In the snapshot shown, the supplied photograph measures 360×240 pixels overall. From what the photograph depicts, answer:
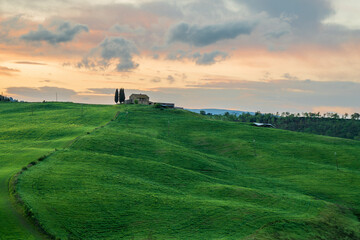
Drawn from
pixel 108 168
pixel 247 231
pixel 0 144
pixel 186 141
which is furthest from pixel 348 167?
pixel 0 144

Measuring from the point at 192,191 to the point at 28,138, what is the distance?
181ft

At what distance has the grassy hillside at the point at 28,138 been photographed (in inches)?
1264

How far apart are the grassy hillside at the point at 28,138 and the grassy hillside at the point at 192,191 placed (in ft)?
7.66

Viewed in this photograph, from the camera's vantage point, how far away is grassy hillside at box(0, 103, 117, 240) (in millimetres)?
32094

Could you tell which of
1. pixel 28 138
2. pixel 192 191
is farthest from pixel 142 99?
pixel 192 191

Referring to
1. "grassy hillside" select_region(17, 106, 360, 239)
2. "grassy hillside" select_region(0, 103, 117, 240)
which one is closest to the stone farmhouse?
"grassy hillside" select_region(0, 103, 117, 240)

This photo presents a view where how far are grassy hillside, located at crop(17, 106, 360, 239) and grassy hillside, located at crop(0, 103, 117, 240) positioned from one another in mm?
2334

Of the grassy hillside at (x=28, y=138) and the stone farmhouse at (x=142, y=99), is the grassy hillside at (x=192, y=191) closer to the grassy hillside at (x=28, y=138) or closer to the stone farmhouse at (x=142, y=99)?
the grassy hillside at (x=28, y=138)

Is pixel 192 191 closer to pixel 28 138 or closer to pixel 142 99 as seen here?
pixel 28 138

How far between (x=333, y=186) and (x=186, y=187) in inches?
1283

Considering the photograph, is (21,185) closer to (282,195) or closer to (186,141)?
(282,195)

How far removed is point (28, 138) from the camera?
85.4 meters

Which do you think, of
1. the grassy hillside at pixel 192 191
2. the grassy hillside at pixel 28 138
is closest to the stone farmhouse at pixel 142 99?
the grassy hillside at pixel 28 138

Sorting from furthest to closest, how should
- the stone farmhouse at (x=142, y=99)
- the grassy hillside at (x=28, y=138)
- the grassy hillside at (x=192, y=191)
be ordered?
the stone farmhouse at (x=142, y=99) → the grassy hillside at (x=192, y=191) → the grassy hillside at (x=28, y=138)
